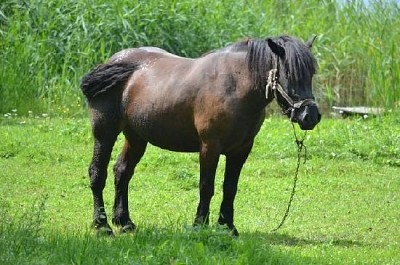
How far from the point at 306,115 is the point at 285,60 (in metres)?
0.51

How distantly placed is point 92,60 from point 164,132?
792 centimetres

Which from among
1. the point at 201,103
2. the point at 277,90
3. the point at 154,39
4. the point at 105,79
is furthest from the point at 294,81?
the point at 154,39

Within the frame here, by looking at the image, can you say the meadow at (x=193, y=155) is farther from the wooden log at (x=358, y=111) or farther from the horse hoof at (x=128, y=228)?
the wooden log at (x=358, y=111)

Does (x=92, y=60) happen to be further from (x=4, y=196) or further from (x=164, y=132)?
(x=164, y=132)

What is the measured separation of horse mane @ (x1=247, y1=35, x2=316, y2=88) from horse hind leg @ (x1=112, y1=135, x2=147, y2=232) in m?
1.57

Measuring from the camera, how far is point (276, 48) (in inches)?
334

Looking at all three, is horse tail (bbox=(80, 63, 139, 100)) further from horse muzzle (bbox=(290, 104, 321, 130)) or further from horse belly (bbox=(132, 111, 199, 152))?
horse muzzle (bbox=(290, 104, 321, 130))

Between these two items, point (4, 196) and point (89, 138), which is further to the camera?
point (89, 138)

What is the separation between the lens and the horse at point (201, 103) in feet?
27.7

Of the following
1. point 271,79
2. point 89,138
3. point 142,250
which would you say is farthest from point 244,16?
point 142,250

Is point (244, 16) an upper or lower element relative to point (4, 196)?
upper

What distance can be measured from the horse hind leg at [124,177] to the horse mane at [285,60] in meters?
1.57

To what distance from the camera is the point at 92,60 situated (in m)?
16.6

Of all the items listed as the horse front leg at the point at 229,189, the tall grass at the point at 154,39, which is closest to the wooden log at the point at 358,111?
the tall grass at the point at 154,39
